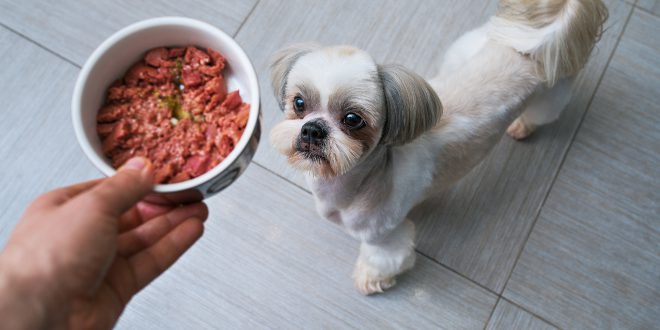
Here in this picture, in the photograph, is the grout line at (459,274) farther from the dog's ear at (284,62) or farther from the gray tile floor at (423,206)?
the dog's ear at (284,62)

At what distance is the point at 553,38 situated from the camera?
1028mm

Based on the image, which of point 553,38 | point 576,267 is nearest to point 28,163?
point 553,38

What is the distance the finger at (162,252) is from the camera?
84 centimetres

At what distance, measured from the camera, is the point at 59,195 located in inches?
28.7

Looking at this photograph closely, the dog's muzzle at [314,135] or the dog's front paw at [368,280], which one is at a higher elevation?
the dog's muzzle at [314,135]

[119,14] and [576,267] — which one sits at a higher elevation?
[119,14]

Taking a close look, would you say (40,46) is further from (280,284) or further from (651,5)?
(651,5)

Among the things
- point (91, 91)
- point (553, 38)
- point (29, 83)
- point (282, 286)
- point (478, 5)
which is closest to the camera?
point (91, 91)

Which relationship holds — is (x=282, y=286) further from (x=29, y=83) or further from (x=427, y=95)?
(x=29, y=83)

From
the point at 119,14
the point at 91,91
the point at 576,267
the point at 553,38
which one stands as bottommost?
the point at 576,267

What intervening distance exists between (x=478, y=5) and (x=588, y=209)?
64cm

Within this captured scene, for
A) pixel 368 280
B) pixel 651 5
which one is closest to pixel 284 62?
pixel 368 280

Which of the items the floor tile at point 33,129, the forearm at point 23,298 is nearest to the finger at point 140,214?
the forearm at point 23,298

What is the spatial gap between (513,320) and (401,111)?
731 mm
